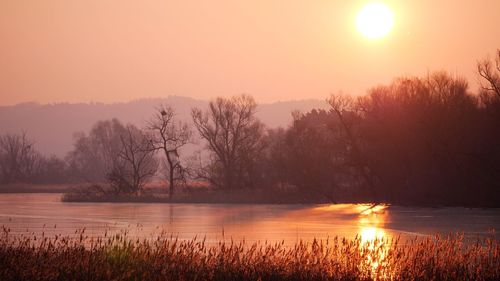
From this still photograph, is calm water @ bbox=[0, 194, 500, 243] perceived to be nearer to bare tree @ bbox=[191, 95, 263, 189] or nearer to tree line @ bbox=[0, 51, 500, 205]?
tree line @ bbox=[0, 51, 500, 205]

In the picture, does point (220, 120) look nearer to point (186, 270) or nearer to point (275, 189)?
point (275, 189)

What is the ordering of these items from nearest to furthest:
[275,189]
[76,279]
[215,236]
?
[76,279] → [215,236] → [275,189]

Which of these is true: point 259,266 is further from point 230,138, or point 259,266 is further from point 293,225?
point 230,138

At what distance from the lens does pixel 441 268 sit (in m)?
17.4

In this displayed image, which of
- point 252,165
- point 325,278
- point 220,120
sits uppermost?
point 220,120

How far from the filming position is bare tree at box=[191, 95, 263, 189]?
80875 millimetres

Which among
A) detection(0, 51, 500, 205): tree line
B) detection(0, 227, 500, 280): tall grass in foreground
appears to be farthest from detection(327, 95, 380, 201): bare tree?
detection(0, 227, 500, 280): tall grass in foreground

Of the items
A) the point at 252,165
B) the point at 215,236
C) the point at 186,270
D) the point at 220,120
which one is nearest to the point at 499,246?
the point at 186,270

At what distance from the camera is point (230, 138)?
8594 cm

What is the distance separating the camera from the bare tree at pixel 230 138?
8088 cm

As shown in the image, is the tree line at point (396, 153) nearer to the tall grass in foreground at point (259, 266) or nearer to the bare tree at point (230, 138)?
the bare tree at point (230, 138)

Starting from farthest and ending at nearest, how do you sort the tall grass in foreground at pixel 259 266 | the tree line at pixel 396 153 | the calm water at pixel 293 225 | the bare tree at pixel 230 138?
the bare tree at pixel 230 138
the tree line at pixel 396 153
the calm water at pixel 293 225
the tall grass in foreground at pixel 259 266

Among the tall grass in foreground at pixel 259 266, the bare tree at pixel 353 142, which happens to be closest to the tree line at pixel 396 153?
the bare tree at pixel 353 142

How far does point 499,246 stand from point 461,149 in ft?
138
